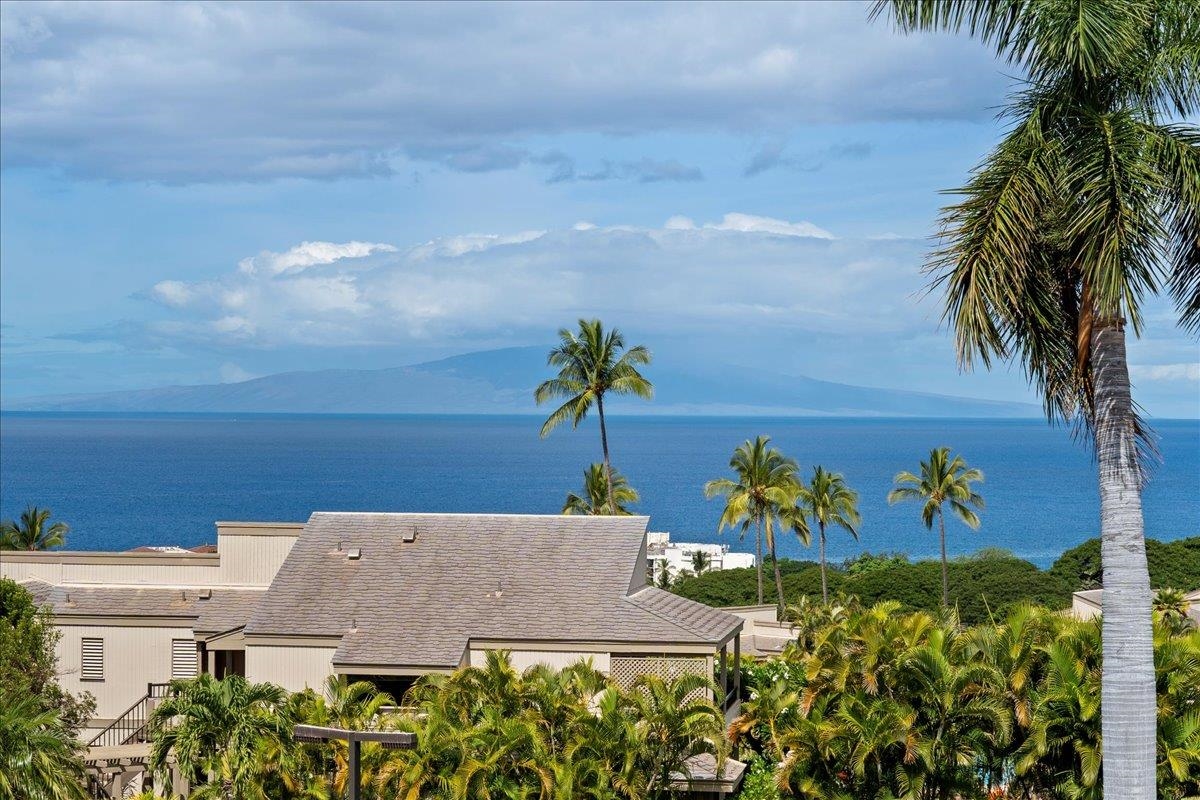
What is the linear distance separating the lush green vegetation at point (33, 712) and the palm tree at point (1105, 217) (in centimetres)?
1319

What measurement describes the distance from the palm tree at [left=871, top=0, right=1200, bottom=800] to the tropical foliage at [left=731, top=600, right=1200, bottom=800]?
326 inches

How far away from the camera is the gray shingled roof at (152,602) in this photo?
107 feet

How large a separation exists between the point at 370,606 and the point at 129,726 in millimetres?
6519

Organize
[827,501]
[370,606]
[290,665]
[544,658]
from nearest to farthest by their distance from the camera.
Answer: [544,658] → [290,665] → [370,606] → [827,501]

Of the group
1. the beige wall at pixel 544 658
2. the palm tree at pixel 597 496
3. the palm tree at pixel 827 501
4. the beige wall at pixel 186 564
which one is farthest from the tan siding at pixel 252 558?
the palm tree at pixel 827 501

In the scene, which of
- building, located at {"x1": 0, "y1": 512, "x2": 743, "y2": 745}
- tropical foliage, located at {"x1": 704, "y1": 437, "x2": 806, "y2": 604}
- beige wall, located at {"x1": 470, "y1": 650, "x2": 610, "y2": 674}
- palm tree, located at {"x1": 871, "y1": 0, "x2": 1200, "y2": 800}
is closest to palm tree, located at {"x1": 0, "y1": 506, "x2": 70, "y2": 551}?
building, located at {"x1": 0, "y1": 512, "x2": 743, "y2": 745}

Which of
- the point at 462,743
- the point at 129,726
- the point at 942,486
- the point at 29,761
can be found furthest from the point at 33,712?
the point at 942,486

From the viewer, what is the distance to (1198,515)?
621 ft

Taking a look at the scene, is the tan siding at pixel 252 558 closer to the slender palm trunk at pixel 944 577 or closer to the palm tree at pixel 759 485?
the palm tree at pixel 759 485

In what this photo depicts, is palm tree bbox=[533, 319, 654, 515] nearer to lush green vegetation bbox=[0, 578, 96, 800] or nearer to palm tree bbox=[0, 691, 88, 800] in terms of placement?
lush green vegetation bbox=[0, 578, 96, 800]

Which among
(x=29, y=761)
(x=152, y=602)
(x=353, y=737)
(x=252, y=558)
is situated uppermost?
(x=252, y=558)

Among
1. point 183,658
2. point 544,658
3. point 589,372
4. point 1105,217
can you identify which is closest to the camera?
point 1105,217

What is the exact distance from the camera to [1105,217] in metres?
13.1

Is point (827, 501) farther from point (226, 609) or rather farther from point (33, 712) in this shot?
point (33, 712)
